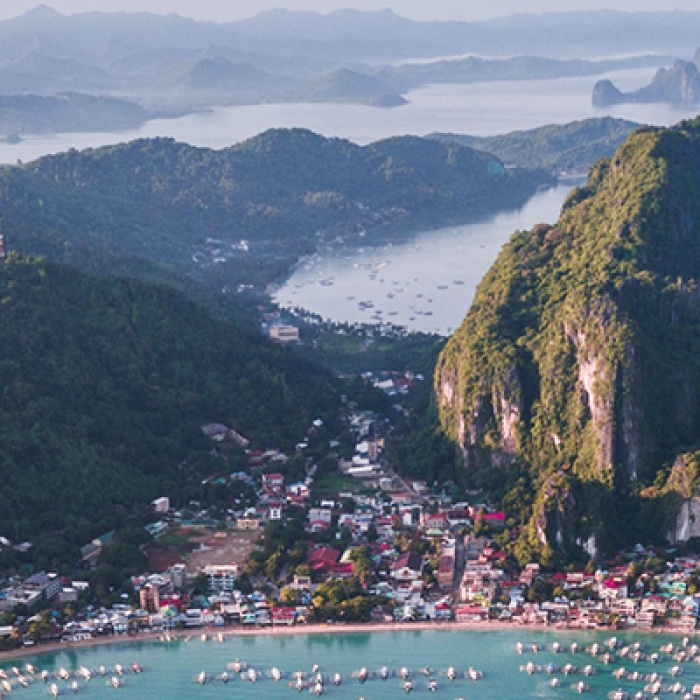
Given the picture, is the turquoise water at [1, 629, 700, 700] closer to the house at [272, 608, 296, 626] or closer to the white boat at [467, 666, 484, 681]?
the white boat at [467, 666, 484, 681]

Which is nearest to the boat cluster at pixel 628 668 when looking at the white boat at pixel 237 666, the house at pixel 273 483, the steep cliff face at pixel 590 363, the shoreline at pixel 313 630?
the shoreline at pixel 313 630

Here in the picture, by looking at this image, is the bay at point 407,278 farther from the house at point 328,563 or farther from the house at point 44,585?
the house at point 44,585

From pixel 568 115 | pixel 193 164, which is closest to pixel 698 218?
pixel 193 164

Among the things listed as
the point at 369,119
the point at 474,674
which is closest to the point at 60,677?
the point at 474,674

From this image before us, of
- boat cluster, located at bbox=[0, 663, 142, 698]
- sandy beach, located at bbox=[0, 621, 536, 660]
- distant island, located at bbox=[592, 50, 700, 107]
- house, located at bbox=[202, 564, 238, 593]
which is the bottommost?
boat cluster, located at bbox=[0, 663, 142, 698]

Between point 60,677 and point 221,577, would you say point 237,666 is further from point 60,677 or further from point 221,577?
point 221,577

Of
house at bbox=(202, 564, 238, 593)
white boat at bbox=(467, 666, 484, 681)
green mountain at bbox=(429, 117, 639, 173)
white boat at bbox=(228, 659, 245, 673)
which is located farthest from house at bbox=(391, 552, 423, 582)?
green mountain at bbox=(429, 117, 639, 173)

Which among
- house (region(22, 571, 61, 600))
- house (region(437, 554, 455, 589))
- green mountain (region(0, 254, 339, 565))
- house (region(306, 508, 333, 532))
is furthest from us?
house (region(306, 508, 333, 532))
